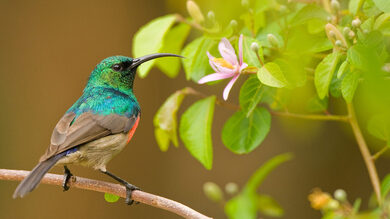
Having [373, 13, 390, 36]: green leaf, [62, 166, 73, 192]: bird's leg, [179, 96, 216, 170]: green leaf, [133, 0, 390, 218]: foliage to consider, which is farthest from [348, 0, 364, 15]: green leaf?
[62, 166, 73, 192]: bird's leg

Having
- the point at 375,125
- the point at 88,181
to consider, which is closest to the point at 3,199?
the point at 88,181

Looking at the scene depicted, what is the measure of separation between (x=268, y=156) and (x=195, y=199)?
872 millimetres

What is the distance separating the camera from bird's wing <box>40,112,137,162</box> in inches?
98.5

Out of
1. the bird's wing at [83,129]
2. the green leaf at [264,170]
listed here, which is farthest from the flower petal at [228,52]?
the bird's wing at [83,129]

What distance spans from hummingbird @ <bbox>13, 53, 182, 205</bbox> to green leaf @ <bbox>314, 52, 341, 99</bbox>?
890 mm

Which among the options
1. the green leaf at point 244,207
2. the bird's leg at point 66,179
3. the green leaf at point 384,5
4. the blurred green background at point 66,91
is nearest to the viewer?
the green leaf at point 384,5

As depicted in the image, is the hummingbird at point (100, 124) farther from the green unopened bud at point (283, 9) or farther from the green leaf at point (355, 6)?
the green leaf at point (355, 6)

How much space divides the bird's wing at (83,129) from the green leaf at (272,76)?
109 cm

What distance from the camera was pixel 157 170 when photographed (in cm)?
577

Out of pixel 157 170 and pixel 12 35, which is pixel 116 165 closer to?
pixel 157 170

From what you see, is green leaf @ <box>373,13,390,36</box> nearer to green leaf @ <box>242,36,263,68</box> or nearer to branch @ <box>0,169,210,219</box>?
green leaf @ <box>242,36,263,68</box>

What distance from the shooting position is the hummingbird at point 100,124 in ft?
8.34

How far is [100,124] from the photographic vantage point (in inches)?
108

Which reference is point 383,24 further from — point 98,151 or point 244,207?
point 98,151
